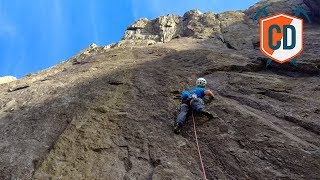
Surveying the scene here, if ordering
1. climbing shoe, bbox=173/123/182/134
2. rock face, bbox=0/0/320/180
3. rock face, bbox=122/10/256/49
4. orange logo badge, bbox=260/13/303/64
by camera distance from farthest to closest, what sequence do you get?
rock face, bbox=122/10/256/49, orange logo badge, bbox=260/13/303/64, climbing shoe, bbox=173/123/182/134, rock face, bbox=0/0/320/180

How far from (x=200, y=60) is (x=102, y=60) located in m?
5.43

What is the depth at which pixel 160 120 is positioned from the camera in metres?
12.7

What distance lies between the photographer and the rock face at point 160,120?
10.2 meters

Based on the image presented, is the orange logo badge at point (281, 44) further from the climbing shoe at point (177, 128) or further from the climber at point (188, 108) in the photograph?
the climbing shoe at point (177, 128)

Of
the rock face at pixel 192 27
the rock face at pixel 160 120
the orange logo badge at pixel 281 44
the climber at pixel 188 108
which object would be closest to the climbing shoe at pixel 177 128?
the climber at pixel 188 108

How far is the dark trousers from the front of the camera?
39.4 feet

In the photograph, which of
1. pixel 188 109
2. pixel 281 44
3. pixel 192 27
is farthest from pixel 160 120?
pixel 192 27

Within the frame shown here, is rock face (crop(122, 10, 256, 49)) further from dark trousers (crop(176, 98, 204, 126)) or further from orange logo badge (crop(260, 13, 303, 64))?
dark trousers (crop(176, 98, 204, 126))

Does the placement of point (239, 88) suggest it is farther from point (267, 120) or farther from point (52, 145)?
point (52, 145)

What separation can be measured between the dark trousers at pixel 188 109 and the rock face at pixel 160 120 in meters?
0.28

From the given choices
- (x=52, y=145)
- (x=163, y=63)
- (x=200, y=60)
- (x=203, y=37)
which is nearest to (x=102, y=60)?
(x=163, y=63)

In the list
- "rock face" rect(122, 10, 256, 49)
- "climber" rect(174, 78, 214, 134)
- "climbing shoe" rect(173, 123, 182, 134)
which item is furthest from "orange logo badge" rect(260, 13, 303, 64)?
"climbing shoe" rect(173, 123, 182, 134)

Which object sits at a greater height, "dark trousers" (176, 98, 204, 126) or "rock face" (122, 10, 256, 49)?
"rock face" (122, 10, 256, 49)

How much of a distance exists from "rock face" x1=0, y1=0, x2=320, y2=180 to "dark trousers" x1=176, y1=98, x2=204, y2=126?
284 millimetres
